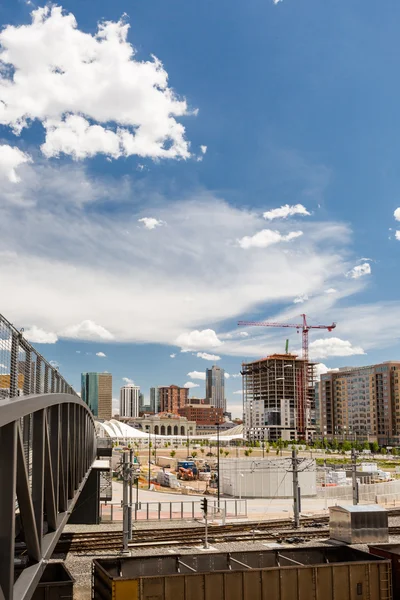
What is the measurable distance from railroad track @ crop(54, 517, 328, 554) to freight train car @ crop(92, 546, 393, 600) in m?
10.9

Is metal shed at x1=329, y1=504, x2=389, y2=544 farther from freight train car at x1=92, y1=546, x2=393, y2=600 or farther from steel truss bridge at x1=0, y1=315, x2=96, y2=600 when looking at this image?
steel truss bridge at x1=0, y1=315, x2=96, y2=600

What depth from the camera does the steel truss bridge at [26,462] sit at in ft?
A: 26.1

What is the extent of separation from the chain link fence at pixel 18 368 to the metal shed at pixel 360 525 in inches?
1141

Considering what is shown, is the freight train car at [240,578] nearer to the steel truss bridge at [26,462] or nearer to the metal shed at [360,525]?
the steel truss bridge at [26,462]

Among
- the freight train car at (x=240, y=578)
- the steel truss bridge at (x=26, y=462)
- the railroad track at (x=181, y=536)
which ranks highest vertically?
the steel truss bridge at (x=26, y=462)

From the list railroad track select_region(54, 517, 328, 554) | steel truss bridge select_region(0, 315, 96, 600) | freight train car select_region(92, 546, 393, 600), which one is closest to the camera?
steel truss bridge select_region(0, 315, 96, 600)

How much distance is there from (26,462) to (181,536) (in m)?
31.3

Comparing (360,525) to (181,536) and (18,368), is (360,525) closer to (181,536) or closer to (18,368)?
(181,536)


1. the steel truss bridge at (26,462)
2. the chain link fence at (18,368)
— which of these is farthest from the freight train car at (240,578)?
the chain link fence at (18,368)

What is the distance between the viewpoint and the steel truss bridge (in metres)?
7.95

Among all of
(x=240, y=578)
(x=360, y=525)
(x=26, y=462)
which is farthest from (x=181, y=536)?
(x=26, y=462)

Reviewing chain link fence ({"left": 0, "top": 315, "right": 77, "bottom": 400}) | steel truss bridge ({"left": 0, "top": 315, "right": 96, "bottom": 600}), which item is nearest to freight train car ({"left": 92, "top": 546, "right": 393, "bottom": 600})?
steel truss bridge ({"left": 0, "top": 315, "right": 96, "bottom": 600})

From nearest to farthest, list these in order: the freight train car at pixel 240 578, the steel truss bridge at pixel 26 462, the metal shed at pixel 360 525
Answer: the steel truss bridge at pixel 26 462
the freight train car at pixel 240 578
the metal shed at pixel 360 525

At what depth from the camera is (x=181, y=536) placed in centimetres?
3828
